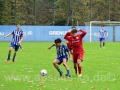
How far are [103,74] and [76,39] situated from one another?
1811 mm

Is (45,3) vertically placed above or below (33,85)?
above

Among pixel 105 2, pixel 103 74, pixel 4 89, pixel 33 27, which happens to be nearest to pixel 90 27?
pixel 33 27

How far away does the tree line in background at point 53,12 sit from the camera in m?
60.0

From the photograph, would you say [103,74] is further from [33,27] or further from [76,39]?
[33,27]

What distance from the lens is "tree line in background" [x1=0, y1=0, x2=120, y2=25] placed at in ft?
197

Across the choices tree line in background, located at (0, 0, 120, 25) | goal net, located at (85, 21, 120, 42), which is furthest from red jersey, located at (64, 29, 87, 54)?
tree line in background, located at (0, 0, 120, 25)

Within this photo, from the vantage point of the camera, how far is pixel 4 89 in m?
11.9

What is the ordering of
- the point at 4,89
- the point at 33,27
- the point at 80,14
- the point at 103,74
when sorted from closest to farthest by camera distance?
the point at 4,89 → the point at 103,74 → the point at 33,27 → the point at 80,14

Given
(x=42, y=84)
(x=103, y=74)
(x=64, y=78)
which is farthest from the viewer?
(x=103, y=74)

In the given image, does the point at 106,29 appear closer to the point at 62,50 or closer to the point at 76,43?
the point at 76,43

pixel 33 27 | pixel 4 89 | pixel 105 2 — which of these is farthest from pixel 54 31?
pixel 4 89

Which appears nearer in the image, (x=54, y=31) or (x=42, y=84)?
(x=42, y=84)

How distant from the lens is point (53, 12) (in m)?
61.9

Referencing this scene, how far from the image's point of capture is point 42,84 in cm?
1282
